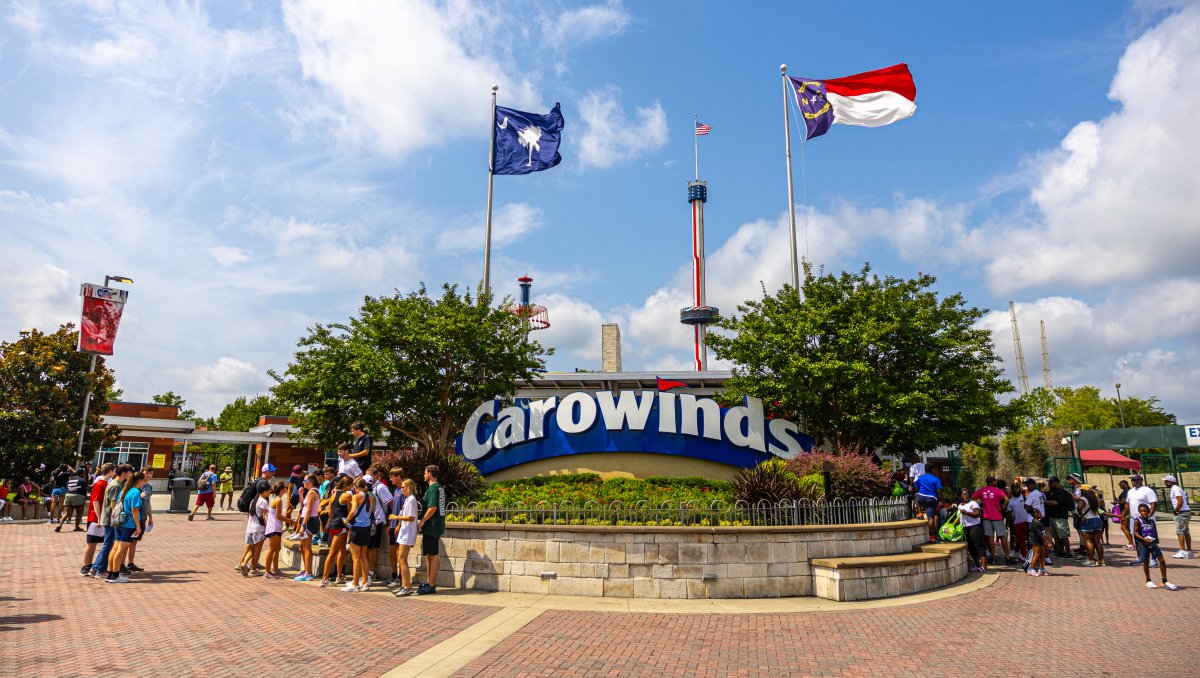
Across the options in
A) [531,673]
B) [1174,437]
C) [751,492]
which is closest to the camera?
[531,673]

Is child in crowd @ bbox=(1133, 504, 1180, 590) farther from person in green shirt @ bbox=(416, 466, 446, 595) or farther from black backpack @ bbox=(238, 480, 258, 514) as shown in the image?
black backpack @ bbox=(238, 480, 258, 514)

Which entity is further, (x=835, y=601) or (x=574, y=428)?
(x=574, y=428)

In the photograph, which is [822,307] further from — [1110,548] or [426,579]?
[426,579]

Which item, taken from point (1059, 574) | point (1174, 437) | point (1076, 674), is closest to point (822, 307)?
point (1059, 574)

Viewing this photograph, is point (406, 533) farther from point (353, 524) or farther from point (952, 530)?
point (952, 530)

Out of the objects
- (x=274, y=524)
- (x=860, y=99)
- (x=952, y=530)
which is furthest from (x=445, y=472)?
(x=860, y=99)

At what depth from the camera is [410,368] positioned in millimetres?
18984

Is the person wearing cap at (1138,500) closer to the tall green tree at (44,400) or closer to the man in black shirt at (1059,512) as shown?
the man in black shirt at (1059,512)

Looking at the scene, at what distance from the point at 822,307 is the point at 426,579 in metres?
12.3

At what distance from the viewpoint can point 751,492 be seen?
11.0m

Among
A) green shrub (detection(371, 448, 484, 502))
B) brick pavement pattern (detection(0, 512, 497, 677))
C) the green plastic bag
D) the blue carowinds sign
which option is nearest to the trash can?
brick pavement pattern (detection(0, 512, 497, 677))

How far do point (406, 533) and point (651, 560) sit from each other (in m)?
3.82

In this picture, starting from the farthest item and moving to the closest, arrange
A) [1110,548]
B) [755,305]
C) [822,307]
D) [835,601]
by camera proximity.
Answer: [755,305] → [822,307] → [1110,548] → [835,601]

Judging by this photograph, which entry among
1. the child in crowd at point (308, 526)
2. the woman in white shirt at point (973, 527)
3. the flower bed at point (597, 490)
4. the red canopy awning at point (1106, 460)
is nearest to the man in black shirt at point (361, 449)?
the child in crowd at point (308, 526)
